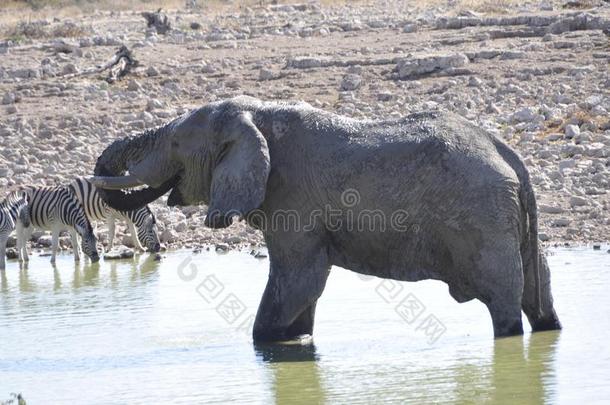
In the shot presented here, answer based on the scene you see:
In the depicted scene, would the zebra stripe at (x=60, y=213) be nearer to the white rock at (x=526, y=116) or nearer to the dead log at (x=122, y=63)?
the white rock at (x=526, y=116)

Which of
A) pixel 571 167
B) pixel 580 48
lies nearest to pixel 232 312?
pixel 571 167

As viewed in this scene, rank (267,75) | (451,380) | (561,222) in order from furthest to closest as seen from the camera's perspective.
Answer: (267,75) < (561,222) < (451,380)

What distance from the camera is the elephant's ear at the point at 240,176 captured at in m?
9.46

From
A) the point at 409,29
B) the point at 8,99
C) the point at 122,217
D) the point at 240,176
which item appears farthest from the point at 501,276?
the point at 409,29

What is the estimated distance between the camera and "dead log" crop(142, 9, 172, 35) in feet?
96.6

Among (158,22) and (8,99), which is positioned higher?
(158,22)

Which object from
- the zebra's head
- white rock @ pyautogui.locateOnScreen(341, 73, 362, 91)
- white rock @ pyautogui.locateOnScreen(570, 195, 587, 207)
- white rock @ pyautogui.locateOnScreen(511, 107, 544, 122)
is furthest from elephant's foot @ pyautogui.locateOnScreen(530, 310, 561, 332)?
white rock @ pyautogui.locateOnScreen(341, 73, 362, 91)

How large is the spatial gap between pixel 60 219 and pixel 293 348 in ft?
22.8


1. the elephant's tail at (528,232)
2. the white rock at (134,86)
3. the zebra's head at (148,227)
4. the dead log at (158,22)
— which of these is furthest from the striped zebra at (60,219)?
the dead log at (158,22)

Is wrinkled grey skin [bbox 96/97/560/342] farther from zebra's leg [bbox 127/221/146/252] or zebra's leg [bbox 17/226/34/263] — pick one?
zebra's leg [bbox 17/226/34/263]

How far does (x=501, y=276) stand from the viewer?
9.19 m

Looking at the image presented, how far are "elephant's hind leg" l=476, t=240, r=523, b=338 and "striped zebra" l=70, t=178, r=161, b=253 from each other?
6768 millimetres

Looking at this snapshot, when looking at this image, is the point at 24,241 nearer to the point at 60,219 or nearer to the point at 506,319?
the point at 60,219

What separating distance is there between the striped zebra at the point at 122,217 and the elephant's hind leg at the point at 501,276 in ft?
22.2
